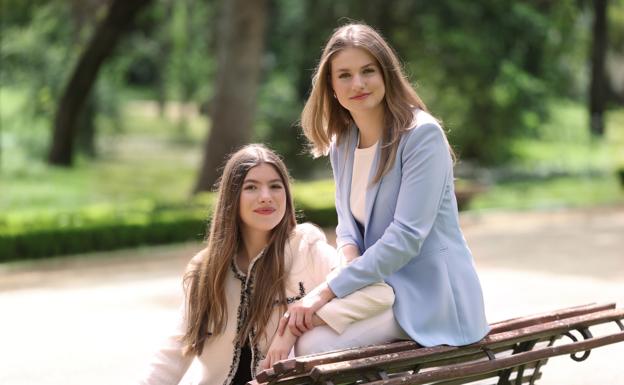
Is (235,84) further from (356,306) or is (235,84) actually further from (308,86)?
(356,306)

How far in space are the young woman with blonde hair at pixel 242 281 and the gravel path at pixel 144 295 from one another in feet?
6.85

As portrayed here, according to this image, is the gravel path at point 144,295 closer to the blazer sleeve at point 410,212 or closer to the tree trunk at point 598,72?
the blazer sleeve at point 410,212

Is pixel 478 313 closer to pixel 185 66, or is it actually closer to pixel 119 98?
pixel 119 98

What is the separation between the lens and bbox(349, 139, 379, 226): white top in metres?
3.58

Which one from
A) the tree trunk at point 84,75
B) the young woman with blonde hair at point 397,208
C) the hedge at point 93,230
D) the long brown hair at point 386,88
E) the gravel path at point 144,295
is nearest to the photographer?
the young woman with blonde hair at point 397,208

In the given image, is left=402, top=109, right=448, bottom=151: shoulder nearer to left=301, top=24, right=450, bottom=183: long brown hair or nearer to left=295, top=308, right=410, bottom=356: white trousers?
left=301, top=24, right=450, bottom=183: long brown hair

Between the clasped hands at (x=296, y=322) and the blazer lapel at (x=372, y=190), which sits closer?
the clasped hands at (x=296, y=322)

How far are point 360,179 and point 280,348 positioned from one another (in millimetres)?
702

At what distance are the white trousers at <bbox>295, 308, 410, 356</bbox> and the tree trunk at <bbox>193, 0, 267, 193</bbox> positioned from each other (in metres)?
11.1

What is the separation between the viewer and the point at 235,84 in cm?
1441

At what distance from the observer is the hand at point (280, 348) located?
337cm

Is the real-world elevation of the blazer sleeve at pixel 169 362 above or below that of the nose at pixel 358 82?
below

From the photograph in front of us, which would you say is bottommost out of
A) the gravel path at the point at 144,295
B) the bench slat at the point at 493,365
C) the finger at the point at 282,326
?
the gravel path at the point at 144,295

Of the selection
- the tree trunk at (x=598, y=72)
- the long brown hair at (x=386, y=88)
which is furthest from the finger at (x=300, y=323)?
the tree trunk at (x=598, y=72)
